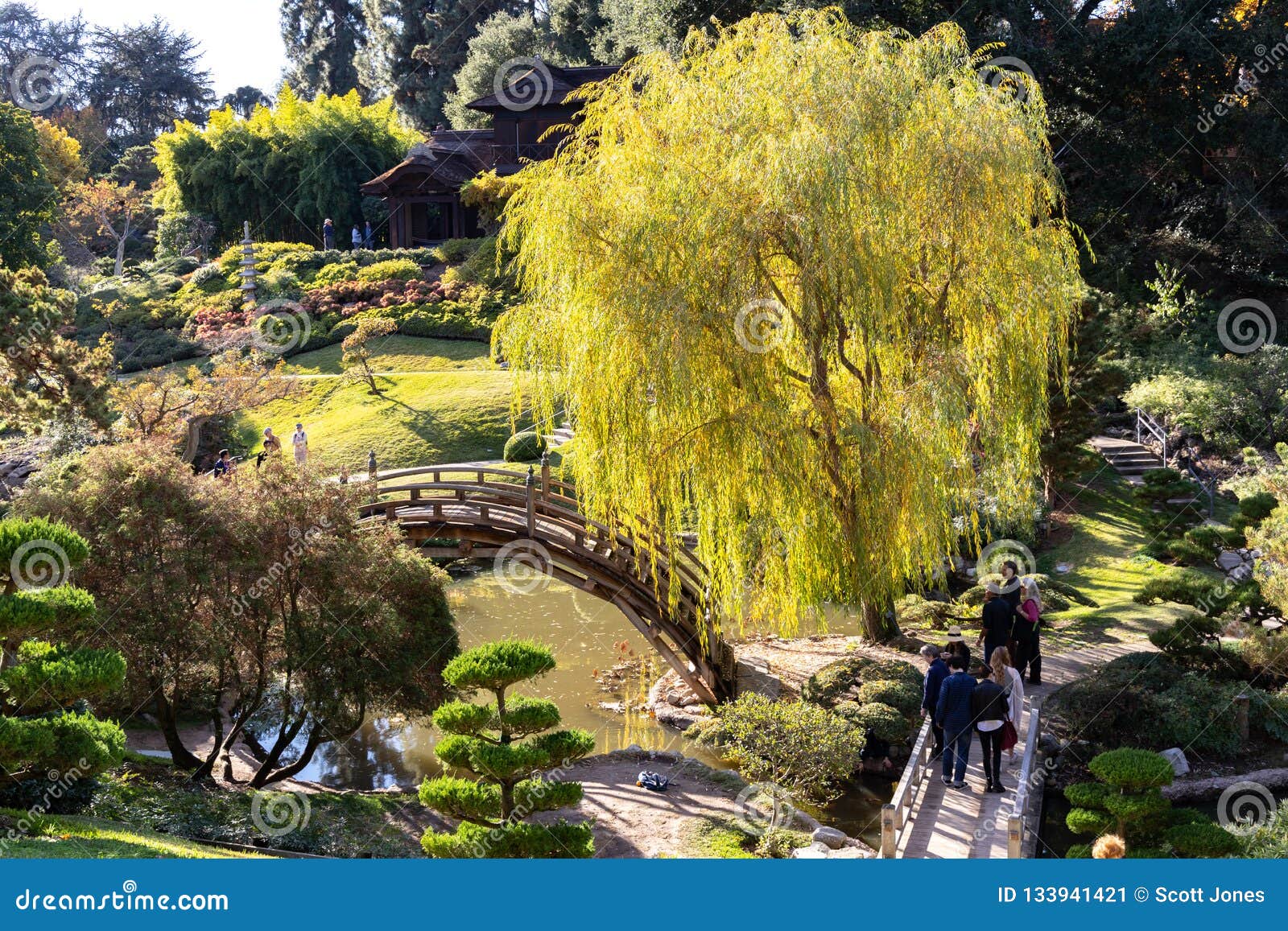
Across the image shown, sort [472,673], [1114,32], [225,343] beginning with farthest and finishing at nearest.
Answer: [225,343] → [1114,32] → [472,673]

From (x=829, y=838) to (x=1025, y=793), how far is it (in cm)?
222

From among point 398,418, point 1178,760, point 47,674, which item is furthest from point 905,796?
point 398,418

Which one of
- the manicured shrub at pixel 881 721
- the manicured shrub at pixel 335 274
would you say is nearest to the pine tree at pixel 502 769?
the manicured shrub at pixel 881 721

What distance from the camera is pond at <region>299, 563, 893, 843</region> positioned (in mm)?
15521

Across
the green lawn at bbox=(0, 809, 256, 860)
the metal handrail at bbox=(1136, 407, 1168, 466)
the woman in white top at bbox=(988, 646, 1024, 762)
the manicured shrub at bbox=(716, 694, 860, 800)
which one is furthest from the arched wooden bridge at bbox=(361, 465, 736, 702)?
the metal handrail at bbox=(1136, 407, 1168, 466)

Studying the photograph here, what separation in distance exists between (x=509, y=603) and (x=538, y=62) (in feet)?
84.9

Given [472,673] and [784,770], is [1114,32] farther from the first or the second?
[472,673]

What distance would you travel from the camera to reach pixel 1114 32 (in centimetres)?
2992

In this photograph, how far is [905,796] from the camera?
10891 millimetres

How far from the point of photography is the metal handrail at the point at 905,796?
9703mm

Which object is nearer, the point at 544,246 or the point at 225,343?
the point at 544,246

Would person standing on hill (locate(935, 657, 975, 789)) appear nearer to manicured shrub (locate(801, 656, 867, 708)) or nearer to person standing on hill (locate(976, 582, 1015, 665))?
person standing on hill (locate(976, 582, 1015, 665))

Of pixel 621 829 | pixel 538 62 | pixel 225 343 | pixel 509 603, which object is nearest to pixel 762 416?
pixel 621 829

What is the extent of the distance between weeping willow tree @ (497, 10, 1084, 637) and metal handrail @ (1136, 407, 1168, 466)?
40.8ft
